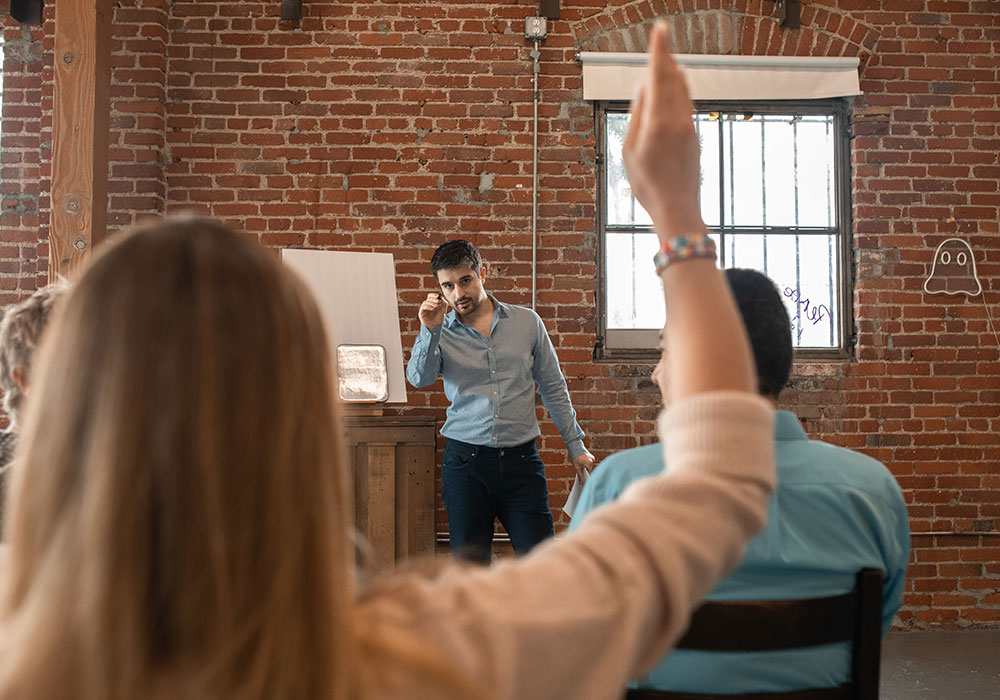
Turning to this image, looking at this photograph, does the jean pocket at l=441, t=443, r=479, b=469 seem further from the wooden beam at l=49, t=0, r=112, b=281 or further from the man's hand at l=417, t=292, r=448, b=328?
the wooden beam at l=49, t=0, r=112, b=281

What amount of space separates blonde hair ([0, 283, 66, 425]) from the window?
2870 millimetres

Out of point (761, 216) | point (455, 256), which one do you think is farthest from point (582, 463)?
point (761, 216)

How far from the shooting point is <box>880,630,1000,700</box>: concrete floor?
320 centimetres

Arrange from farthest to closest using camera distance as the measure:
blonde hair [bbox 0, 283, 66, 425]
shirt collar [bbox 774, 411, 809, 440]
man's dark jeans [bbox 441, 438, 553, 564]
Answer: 1. man's dark jeans [bbox 441, 438, 553, 564]
2. blonde hair [bbox 0, 283, 66, 425]
3. shirt collar [bbox 774, 411, 809, 440]

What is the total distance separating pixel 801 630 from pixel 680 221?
29.3 inches

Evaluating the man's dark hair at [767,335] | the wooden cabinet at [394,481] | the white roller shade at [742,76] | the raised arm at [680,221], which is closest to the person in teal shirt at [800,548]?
the man's dark hair at [767,335]

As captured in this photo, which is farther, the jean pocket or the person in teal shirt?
the jean pocket

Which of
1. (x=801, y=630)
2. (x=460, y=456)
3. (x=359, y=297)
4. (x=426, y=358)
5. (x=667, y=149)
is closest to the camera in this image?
(x=667, y=149)

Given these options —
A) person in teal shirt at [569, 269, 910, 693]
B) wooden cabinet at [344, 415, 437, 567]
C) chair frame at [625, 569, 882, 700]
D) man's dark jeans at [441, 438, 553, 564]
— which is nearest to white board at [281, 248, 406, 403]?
wooden cabinet at [344, 415, 437, 567]

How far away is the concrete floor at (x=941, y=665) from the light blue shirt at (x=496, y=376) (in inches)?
60.6

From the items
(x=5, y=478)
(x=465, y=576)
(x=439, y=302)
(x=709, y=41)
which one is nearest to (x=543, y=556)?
(x=465, y=576)

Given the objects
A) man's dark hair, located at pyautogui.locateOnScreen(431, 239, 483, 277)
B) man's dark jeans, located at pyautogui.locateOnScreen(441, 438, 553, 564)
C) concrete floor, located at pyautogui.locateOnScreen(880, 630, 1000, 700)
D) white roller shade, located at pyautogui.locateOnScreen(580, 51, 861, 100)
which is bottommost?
concrete floor, located at pyautogui.locateOnScreen(880, 630, 1000, 700)

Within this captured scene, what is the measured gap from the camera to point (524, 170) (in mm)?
4184

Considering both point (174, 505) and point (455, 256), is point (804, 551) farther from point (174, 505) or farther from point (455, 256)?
point (455, 256)
